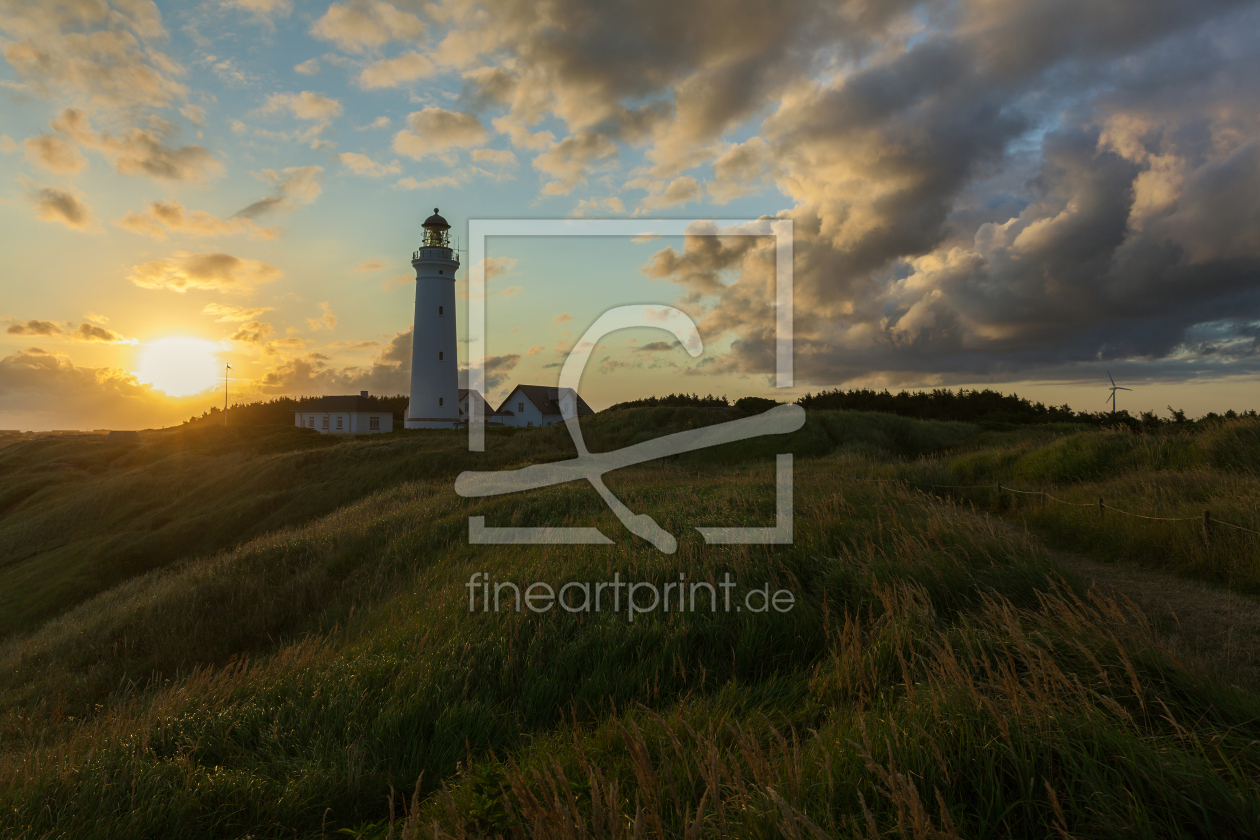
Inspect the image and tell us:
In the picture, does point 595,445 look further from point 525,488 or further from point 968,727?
point 968,727

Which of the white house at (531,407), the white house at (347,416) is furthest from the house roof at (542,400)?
the white house at (347,416)

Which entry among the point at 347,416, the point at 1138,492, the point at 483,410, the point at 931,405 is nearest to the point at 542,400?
the point at 483,410

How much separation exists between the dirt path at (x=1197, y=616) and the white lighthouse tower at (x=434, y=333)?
44.4 meters

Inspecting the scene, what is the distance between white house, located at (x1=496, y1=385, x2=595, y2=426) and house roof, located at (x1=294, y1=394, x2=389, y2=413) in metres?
15.9

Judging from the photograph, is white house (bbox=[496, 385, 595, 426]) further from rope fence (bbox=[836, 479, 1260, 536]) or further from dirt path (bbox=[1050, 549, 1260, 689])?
dirt path (bbox=[1050, 549, 1260, 689])

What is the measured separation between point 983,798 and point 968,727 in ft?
1.22

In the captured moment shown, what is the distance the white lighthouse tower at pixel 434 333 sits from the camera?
46688 millimetres

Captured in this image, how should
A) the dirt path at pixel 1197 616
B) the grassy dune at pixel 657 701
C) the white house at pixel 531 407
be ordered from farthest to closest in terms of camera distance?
the white house at pixel 531 407, the dirt path at pixel 1197 616, the grassy dune at pixel 657 701

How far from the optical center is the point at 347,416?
74688mm

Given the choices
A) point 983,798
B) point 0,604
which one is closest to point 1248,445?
point 983,798

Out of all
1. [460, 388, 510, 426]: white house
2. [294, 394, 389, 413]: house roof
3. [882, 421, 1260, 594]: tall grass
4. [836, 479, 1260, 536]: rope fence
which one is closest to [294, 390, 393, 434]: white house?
[294, 394, 389, 413]: house roof

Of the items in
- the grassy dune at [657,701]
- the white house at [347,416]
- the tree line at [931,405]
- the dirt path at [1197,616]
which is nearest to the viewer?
the grassy dune at [657,701]

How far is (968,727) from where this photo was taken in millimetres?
3221

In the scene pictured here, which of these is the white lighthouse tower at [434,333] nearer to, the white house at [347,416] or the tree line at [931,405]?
the tree line at [931,405]
